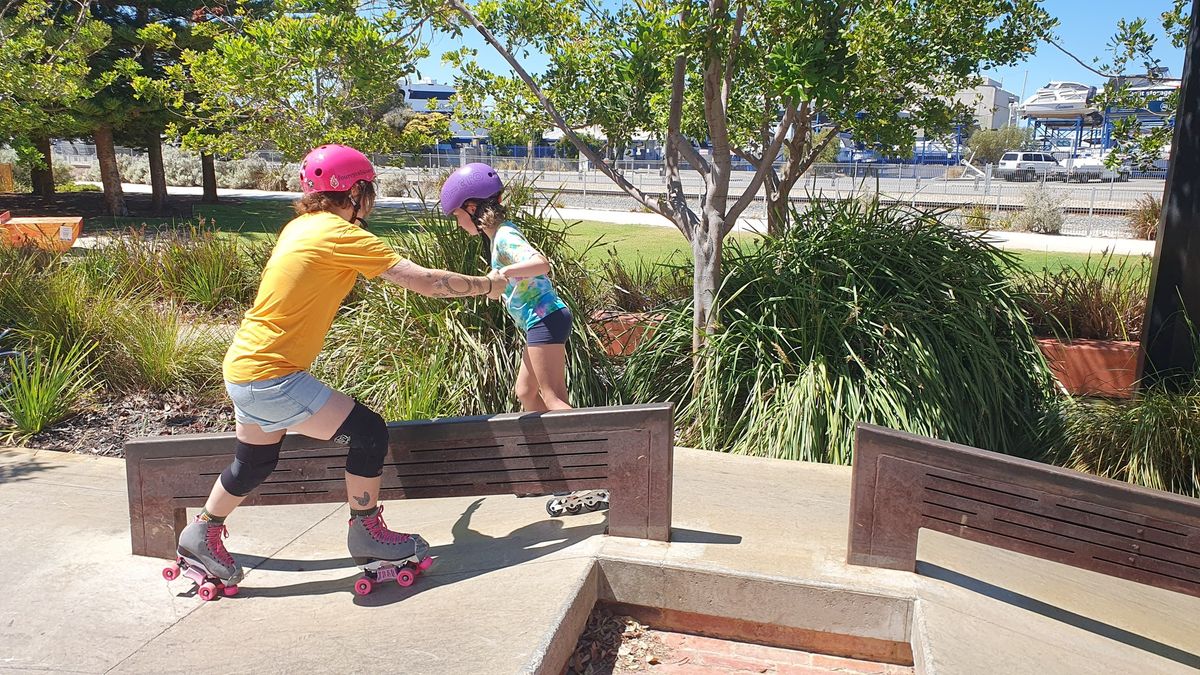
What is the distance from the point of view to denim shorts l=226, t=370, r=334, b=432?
134 inches

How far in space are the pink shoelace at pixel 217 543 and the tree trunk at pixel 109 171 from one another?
810 inches

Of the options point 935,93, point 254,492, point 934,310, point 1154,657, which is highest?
point 935,93

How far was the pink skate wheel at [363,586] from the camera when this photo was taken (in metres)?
3.70

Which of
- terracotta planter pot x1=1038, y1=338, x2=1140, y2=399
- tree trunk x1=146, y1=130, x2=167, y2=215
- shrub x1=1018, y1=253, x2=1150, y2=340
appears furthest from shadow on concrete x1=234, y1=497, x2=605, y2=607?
tree trunk x1=146, y1=130, x2=167, y2=215

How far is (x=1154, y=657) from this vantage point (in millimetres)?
3395

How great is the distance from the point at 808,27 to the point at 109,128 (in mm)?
21078

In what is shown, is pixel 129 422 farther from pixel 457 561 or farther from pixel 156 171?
pixel 156 171

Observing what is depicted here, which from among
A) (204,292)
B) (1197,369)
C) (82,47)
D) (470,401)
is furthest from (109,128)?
(1197,369)

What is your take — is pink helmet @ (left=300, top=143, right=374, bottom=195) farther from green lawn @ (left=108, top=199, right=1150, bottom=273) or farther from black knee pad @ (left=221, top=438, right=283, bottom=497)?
green lawn @ (left=108, top=199, right=1150, bottom=273)

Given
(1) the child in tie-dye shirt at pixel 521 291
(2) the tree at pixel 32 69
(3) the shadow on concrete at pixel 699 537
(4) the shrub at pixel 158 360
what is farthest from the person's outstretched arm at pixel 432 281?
(2) the tree at pixel 32 69

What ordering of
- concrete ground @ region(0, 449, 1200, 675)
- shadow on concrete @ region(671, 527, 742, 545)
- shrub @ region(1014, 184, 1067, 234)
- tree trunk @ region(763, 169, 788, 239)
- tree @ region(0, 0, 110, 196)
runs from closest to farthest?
concrete ground @ region(0, 449, 1200, 675), shadow on concrete @ region(671, 527, 742, 545), tree trunk @ region(763, 169, 788, 239), tree @ region(0, 0, 110, 196), shrub @ region(1014, 184, 1067, 234)

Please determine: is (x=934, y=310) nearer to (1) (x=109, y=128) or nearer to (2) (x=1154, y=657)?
(2) (x=1154, y=657)

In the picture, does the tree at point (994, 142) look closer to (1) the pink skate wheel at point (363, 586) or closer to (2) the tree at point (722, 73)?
(2) the tree at point (722, 73)

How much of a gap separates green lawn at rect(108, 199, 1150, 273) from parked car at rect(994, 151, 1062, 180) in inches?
933
